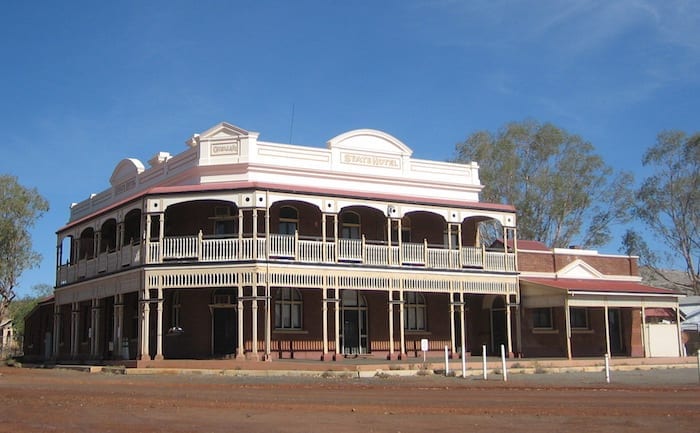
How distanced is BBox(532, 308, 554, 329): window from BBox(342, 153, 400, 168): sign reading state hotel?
328 inches

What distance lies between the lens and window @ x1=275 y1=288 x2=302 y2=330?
31656mm

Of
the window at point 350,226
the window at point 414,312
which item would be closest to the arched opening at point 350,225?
the window at point 350,226

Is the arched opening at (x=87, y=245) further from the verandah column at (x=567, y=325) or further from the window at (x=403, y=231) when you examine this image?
the verandah column at (x=567, y=325)

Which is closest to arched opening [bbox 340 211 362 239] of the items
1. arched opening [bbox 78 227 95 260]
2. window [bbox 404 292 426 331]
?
window [bbox 404 292 426 331]

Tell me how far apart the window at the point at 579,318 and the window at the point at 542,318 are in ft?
3.85

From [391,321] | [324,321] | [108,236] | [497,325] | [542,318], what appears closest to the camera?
[324,321]

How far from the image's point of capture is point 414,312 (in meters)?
34.6

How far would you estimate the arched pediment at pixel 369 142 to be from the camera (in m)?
33.0

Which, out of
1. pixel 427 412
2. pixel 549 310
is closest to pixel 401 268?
pixel 549 310

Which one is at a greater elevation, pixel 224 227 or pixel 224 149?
pixel 224 149

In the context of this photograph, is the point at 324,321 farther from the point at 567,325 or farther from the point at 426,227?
the point at 567,325

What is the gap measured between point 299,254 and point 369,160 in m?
5.51

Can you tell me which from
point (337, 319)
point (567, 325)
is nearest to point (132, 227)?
point (337, 319)

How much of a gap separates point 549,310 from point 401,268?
759 cm
